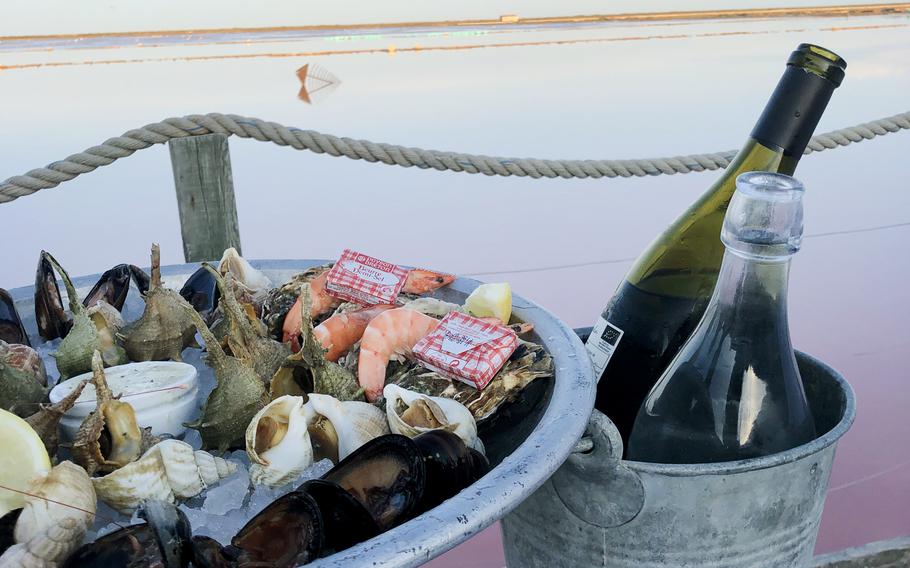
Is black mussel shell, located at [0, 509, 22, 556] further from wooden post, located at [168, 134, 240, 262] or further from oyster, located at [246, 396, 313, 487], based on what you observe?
wooden post, located at [168, 134, 240, 262]

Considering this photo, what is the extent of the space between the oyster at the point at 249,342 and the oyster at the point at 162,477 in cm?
16

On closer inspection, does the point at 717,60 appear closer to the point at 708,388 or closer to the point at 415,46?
the point at 415,46

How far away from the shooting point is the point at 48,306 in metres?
1.36

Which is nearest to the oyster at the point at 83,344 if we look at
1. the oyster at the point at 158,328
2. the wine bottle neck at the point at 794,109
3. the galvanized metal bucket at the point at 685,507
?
the oyster at the point at 158,328

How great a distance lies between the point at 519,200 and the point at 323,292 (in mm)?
4271

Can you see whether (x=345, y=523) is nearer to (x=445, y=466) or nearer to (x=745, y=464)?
(x=445, y=466)

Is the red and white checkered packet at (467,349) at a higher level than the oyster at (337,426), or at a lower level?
higher

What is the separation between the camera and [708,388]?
43.4 inches

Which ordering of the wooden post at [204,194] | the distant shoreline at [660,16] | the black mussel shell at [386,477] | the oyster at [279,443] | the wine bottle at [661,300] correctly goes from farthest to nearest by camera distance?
the distant shoreline at [660,16], the wooden post at [204,194], the wine bottle at [661,300], the oyster at [279,443], the black mussel shell at [386,477]

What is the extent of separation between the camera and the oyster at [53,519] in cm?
76

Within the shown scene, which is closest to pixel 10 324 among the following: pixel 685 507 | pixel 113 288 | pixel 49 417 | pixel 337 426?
pixel 113 288

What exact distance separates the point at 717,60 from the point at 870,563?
11341mm

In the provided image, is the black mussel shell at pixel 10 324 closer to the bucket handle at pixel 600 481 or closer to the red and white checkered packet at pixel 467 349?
the red and white checkered packet at pixel 467 349

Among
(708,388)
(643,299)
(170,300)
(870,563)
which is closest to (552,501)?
(708,388)
